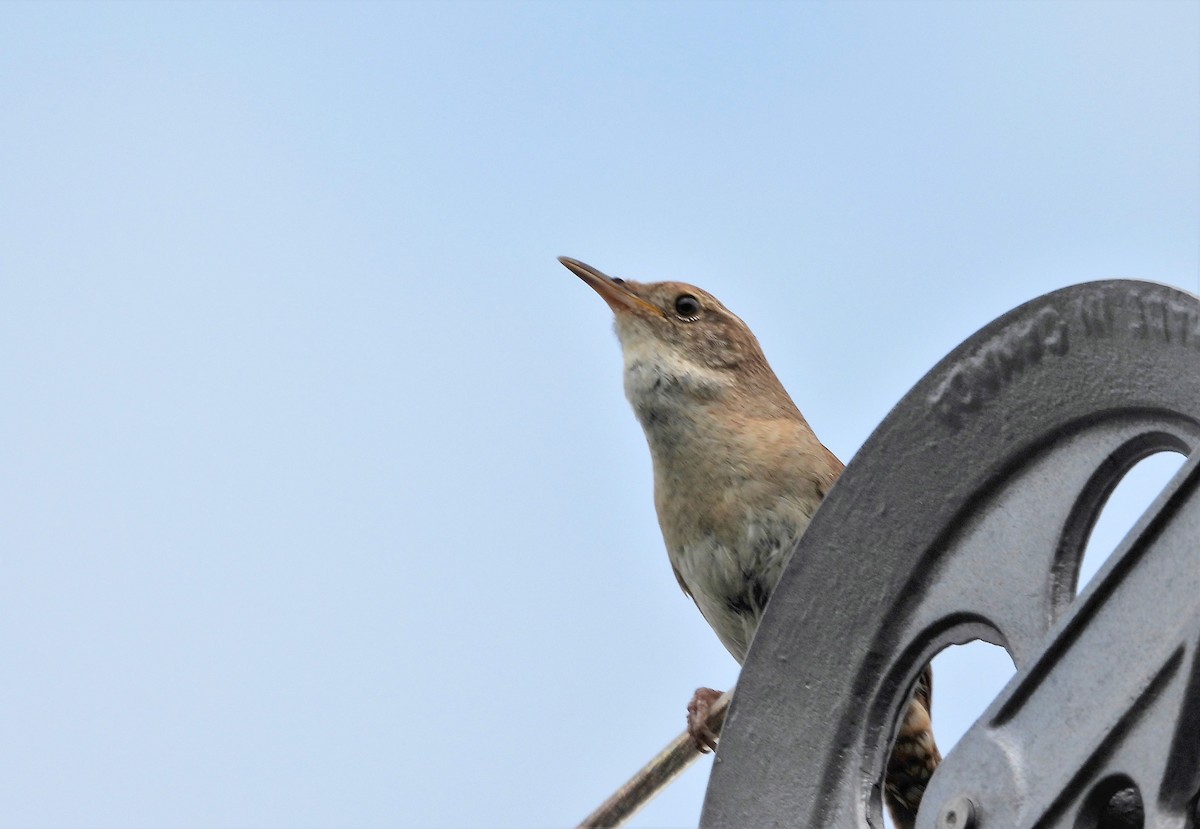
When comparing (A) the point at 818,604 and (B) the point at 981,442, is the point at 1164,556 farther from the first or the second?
(A) the point at 818,604

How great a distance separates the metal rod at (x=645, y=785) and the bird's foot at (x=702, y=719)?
3.5 inches

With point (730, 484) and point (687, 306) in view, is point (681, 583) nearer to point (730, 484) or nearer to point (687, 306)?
point (730, 484)

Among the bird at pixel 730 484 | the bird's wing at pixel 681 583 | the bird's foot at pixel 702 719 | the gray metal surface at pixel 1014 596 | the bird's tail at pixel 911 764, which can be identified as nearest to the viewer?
the gray metal surface at pixel 1014 596

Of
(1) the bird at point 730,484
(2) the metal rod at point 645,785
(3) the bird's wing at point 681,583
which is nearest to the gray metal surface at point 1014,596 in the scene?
(2) the metal rod at point 645,785

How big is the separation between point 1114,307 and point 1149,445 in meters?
0.24

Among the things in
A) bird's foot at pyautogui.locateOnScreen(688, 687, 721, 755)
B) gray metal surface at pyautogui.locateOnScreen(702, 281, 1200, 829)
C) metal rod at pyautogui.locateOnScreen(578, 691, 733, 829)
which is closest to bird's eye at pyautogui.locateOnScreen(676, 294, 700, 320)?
bird's foot at pyautogui.locateOnScreen(688, 687, 721, 755)

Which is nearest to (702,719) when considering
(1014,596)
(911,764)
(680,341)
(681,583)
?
(911,764)

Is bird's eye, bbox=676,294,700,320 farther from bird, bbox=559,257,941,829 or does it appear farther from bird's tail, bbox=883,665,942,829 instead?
bird's tail, bbox=883,665,942,829

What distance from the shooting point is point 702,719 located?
4738 mm

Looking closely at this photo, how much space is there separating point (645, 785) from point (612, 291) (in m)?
2.69

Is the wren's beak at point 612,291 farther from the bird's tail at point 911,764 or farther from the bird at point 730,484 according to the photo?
the bird's tail at point 911,764

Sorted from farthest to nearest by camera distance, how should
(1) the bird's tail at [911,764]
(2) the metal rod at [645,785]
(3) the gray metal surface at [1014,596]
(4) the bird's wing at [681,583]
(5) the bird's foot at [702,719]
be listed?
(4) the bird's wing at [681,583] < (1) the bird's tail at [911,764] < (5) the bird's foot at [702,719] < (2) the metal rod at [645,785] < (3) the gray metal surface at [1014,596]

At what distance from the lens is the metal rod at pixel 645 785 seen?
151 inches

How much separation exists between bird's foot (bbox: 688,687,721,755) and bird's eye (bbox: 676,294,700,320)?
5.39ft
